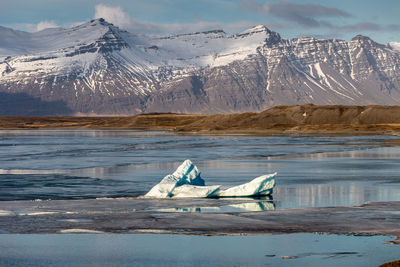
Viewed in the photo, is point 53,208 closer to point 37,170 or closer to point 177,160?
point 37,170

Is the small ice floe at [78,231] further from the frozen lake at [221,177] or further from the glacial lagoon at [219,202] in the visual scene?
the frozen lake at [221,177]

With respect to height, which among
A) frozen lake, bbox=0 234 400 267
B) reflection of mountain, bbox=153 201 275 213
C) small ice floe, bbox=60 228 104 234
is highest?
reflection of mountain, bbox=153 201 275 213

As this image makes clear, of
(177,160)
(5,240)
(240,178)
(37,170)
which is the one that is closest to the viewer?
(5,240)

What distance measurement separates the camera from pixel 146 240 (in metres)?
19.5

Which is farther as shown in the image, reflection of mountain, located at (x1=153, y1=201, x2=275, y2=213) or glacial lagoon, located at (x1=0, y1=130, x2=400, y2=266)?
reflection of mountain, located at (x1=153, y1=201, x2=275, y2=213)

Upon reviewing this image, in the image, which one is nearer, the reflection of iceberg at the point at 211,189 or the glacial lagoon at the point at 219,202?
the glacial lagoon at the point at 219,202

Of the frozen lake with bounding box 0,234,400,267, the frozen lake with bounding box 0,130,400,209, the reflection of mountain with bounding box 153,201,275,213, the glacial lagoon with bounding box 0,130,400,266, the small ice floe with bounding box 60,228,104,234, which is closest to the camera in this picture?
the frozen lake with bounding box 0,234,400,267

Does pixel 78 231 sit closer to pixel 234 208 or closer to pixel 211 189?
pixel 234 208

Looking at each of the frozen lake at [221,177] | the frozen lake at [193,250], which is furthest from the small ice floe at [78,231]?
the frozen lake at [221,177]

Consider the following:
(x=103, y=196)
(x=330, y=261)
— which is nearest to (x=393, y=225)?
(x=330, y=261)

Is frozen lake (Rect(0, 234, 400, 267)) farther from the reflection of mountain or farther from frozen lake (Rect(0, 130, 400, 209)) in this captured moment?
frozen lake (Rect(0, 130, 400, 209))

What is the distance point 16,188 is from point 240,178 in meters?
13.4

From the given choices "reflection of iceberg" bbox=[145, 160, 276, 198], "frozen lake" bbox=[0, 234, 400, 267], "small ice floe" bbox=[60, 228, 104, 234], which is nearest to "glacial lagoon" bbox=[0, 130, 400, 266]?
"frozen lake" bbox=[0, 234, 400, 267]

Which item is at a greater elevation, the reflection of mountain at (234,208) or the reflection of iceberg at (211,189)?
the reflection of iceberg at (211,189)
